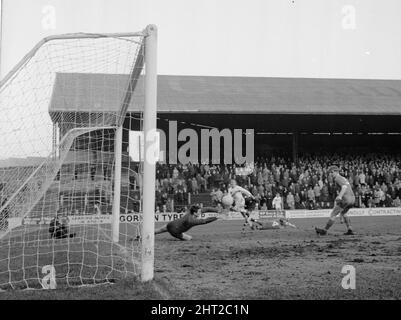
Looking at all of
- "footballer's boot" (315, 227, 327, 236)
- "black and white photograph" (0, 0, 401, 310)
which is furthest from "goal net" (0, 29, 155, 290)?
"footballer's boot" (315, 227, 327, 236)

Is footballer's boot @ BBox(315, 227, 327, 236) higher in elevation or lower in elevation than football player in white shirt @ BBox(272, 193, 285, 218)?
lower

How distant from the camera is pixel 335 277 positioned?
18.8 ft

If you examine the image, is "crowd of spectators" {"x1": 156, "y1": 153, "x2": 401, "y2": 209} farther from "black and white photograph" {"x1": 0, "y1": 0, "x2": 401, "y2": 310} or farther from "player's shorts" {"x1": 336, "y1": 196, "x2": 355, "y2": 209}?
"player's shorts" {"x1": 336, "y1": 196, "x2": 355, "y2": 209}

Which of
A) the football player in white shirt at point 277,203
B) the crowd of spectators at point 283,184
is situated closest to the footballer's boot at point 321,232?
the crowd of spectators at point 283,184

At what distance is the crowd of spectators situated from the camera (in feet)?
62.2

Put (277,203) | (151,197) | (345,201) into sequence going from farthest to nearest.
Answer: (277,203), (345,201), (151,197)

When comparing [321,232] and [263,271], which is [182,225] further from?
[263,271]

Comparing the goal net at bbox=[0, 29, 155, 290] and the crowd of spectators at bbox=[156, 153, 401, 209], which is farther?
the crowd of spectators at bbox=[156, 153, 401, 209]

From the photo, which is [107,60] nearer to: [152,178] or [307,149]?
[152,178]

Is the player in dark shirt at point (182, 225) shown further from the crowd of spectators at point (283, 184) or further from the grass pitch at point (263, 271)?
the crowd of spectators at point (283, 184)

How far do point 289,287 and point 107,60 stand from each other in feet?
14.3

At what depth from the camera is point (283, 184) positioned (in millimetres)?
20000

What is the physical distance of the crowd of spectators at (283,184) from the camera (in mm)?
18953

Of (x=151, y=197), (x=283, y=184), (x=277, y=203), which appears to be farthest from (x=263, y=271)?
(x=283, y=184)
